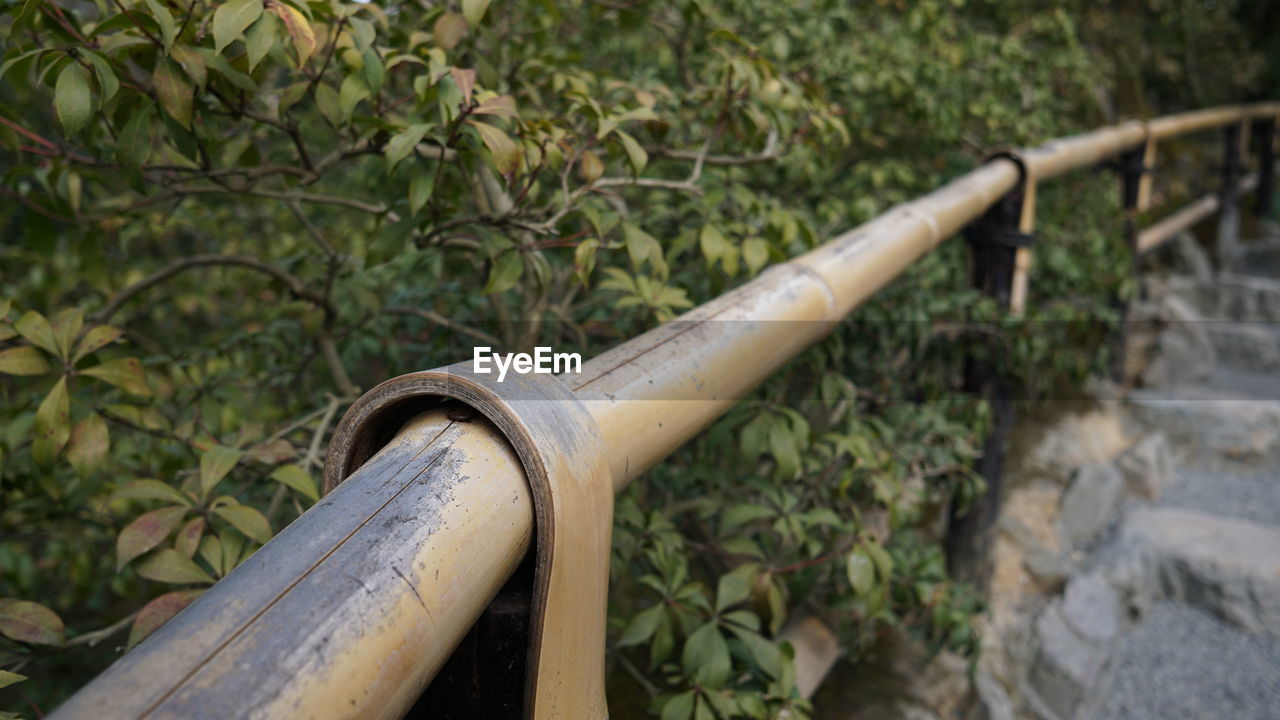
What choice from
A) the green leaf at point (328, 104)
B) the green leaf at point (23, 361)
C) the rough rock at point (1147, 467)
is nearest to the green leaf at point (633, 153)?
the green leaf at point (328, 104)

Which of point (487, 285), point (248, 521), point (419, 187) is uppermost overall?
point (419, 187)

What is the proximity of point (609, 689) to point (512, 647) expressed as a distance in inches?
38.1

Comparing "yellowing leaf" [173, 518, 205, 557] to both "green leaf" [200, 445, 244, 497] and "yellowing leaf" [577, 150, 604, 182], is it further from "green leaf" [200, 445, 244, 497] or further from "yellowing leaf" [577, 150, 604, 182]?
"yellowing leaf" [577, 150, 604, 182]

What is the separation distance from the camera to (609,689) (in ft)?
5.18

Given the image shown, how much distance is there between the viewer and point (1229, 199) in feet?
18.1

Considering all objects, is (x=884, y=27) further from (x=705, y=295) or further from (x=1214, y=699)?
(x=1214, y=699)

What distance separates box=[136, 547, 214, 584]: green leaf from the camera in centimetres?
91

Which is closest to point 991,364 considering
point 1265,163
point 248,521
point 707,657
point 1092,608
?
point 1092,608

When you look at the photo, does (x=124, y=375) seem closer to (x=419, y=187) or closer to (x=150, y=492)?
(x=150, y=492)

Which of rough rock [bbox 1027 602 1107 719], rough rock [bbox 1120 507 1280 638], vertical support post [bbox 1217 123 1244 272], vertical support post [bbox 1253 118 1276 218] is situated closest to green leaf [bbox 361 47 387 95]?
rough rock [bbox 1027 602 1107 719]

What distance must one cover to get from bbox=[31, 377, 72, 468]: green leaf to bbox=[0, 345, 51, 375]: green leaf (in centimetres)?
4

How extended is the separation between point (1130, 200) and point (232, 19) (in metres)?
4.33

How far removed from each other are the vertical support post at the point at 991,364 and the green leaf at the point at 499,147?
1749 millimetres

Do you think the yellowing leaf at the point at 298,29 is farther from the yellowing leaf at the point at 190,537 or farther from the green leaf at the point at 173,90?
the yellowing leaf at the point at 190,537
